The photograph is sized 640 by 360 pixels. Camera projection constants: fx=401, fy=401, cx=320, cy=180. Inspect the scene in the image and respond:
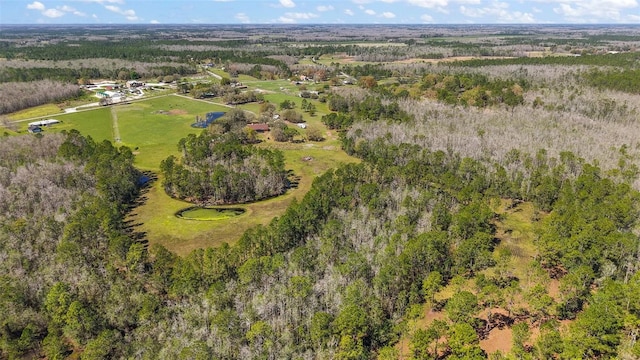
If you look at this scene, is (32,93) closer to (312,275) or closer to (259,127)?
(259,127)

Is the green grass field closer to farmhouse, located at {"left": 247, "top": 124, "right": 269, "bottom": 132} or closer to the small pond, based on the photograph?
the small pond

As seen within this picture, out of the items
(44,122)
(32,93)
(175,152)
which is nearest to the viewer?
(175,152)

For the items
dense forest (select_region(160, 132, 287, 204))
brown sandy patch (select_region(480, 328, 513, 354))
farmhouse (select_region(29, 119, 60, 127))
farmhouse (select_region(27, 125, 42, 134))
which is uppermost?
farmhouse (select_region(29, 119, 60, 127))

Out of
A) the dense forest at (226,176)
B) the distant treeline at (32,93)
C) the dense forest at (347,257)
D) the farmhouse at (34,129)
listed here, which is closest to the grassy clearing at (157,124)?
the dense forest at (347,257)

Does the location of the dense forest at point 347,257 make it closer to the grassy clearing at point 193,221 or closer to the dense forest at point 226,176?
the dense forest at point 226,176

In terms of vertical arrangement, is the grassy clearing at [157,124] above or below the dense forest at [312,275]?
above

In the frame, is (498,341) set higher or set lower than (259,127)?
lower

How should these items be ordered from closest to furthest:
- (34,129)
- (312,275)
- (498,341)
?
(498,341) → (312,275) → (34,129)

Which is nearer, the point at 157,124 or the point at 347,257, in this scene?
the point at 347,257

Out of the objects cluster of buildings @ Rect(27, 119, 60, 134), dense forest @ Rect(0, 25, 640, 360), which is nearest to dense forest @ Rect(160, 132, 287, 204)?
dense forest @ Rect(0, 25, 640, 360)

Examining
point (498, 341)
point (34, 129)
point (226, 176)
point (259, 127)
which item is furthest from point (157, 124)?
point (498, 341)
